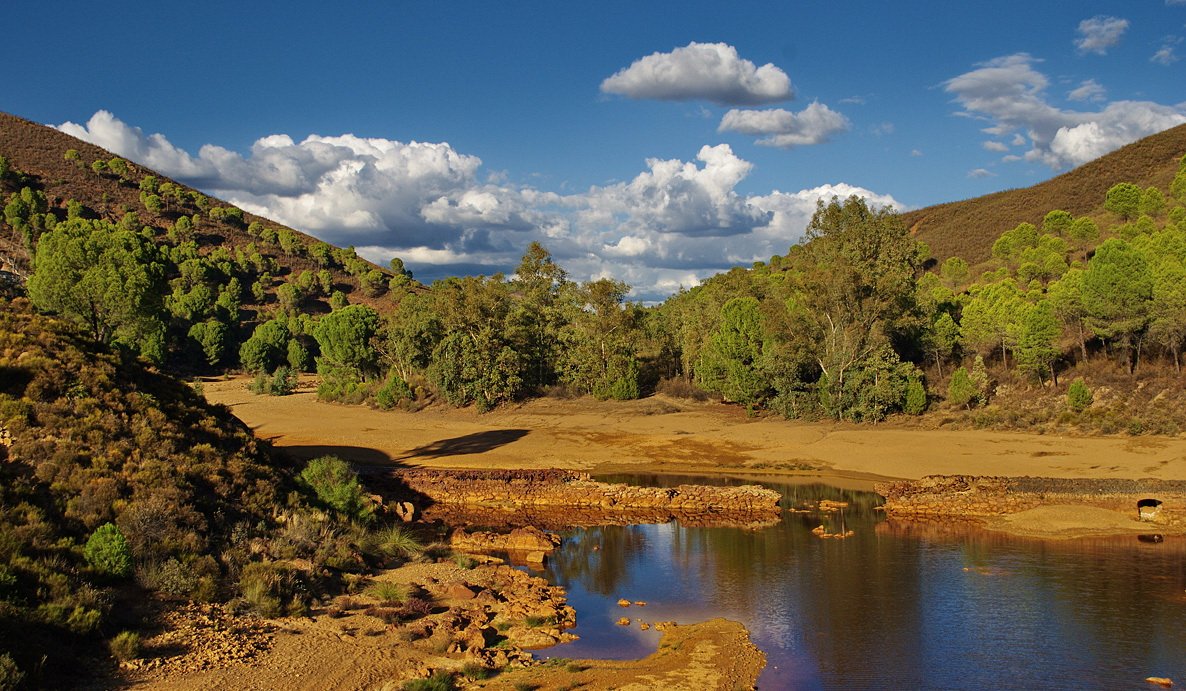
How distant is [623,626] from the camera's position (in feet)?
60.7

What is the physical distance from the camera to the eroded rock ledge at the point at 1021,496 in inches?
1125

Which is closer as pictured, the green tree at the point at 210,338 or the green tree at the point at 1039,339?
the green tree at the point at 1039,339

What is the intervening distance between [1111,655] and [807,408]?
3437cm

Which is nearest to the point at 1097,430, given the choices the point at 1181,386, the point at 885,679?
the point at 1181,386

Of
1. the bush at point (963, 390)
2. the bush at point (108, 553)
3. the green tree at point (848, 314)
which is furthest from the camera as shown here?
the green tree at point (848, 314)

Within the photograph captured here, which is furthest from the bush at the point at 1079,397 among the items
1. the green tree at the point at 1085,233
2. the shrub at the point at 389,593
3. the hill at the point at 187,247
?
the hill at the point at 187,247

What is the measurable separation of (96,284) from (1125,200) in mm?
80865

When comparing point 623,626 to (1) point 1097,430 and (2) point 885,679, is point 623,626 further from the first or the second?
(1) point 1097,430

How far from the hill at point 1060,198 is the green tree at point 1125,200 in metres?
9.24

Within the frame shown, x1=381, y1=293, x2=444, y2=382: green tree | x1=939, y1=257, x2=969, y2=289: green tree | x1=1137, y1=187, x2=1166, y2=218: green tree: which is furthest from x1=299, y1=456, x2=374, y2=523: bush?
x1=1137, y1=187, x2=1166, y2=218: green tree

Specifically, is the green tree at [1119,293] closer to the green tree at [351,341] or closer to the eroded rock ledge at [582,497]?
the eroded rock ledge at [582,497]

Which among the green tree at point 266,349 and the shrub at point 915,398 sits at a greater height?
the green tree at point 266,349

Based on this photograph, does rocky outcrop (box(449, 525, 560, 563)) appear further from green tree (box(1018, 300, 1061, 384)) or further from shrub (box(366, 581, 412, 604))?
green tree (box(1018, 300, 1061, 384))

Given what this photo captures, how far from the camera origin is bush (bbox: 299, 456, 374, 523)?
2545 cm
